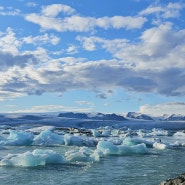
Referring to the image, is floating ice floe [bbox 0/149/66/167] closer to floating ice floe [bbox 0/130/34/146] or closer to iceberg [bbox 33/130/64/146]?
floating ice floe [bbox 0/130/34/146]

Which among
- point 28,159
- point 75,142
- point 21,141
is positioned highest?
point 21,141

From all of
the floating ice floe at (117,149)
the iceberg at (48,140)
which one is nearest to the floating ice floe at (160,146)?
the floating ice floe at (117,149)

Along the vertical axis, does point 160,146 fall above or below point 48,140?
below

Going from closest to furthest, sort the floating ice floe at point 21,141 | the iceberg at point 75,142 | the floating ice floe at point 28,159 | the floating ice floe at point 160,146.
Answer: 1. the floating ice floe at point 28,159
2. the floating ice floe at point 160,146
3. the floating ice floe at point 21,141
4. the iceberg at point 75,142

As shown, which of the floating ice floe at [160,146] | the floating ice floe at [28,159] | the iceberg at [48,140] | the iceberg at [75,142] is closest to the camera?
the floating ice floe at [28,159]

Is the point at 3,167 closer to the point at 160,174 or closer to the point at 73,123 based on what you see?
the point at 160,174

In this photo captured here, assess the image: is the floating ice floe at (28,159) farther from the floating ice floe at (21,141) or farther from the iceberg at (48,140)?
the iceberg at (48,140)

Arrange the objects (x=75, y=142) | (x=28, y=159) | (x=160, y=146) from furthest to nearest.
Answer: (x=75, y=142)
(x=160, y=146)
(x=28, y=159)

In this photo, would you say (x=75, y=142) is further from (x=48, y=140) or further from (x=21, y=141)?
(x=21, y=141)

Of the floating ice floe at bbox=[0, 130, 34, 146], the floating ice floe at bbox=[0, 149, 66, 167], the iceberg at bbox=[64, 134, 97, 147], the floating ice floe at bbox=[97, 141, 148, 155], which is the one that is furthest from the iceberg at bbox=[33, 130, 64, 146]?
the floating ice floe at bbox=[0, 149, 66, 167]

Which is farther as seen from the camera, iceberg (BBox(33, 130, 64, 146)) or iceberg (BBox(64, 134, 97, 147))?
iceberg (BBox(64, 134, 97, 147))

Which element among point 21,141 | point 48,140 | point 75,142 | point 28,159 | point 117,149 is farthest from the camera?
point 75,142

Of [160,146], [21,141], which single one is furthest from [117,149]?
[21,141]

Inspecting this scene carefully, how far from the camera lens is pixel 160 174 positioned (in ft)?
63.6
